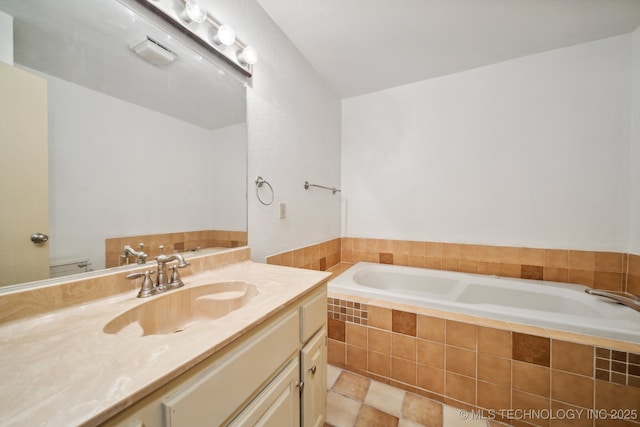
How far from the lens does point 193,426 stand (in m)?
0.47

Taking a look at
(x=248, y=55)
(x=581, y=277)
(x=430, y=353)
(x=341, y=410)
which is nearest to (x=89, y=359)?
(x=341, y=410)

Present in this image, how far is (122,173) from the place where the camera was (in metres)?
0.82

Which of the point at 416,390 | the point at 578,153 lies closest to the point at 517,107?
the point at 578,153

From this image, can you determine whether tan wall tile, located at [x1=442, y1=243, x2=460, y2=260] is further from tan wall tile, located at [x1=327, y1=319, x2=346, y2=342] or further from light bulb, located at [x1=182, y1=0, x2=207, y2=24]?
light bulb, located at [x1=182, y1=0, x2=207, y2=24]

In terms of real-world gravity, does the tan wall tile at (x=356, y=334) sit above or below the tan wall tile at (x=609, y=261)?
below

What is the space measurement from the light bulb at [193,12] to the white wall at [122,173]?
460mm

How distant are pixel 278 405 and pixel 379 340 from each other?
909mm

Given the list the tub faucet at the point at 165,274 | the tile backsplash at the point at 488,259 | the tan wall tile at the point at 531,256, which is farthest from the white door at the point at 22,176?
the tan wall tile at the point at 531,256

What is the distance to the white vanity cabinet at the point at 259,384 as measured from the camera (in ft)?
1.41

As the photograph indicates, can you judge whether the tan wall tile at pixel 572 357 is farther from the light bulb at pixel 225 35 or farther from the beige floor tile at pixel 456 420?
the light bulb at pixel 225 35

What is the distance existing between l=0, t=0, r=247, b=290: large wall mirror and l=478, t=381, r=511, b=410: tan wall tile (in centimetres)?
165

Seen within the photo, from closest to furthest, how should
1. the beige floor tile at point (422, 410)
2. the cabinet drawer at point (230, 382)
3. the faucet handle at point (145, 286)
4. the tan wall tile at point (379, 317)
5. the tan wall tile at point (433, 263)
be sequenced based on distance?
1. the cabinet drawer at point (230, 382)
2. the faucet handle at point (145, 286)
3. the beige floor tile at point (422, 410)
4. the tan wall tile at point (379, 317)
5. the tan wall tile at point (433, 263)

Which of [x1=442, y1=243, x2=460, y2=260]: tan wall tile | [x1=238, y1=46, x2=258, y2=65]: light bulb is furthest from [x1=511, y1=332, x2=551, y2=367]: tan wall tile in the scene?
[x1=238, y1=46, x2=258, y2=65]: light bulb

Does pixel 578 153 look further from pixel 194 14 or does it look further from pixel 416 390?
pixel 194 14
